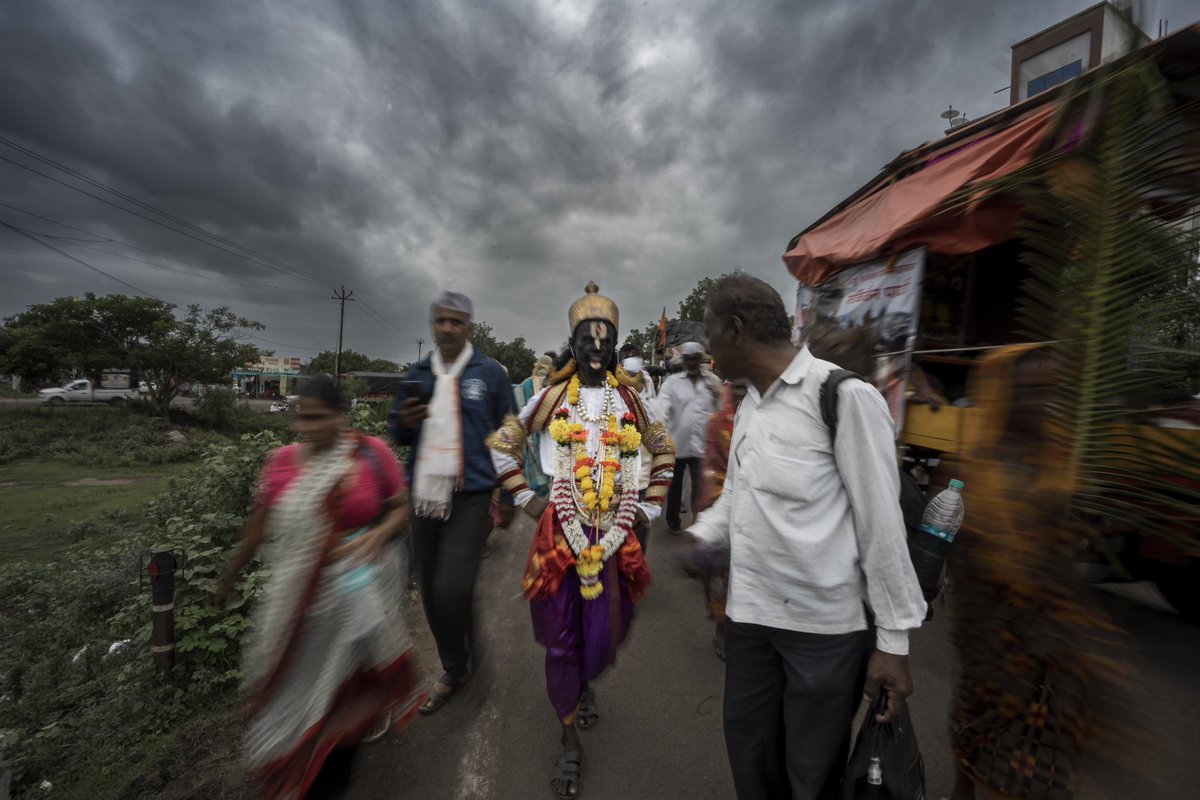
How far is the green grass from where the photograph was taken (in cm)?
897

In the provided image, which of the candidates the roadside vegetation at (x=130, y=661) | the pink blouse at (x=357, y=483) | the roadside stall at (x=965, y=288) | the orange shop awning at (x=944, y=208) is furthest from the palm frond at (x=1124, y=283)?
the roadside vegetation at (x=130, y=661)

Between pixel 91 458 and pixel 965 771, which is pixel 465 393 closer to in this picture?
Result: pixel 965 771

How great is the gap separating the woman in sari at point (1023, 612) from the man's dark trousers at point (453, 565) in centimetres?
213

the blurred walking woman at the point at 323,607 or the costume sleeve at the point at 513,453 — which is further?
the costume sleeve at the point at 513,453

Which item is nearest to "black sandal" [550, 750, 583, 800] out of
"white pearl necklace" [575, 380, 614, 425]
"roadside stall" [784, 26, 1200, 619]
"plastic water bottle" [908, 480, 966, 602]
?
"white pearl necklace" [575, 380, 614, 425]

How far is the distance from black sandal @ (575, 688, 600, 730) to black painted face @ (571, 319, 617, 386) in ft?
5.29

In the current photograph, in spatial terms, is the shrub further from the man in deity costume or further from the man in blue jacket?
the man in deity costume

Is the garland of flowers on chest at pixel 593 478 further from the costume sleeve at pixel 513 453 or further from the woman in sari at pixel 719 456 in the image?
the woman in sari at pixel 719 456

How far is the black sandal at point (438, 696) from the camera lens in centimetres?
298

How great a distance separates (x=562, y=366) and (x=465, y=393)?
58cm

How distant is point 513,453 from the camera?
272 centimetres

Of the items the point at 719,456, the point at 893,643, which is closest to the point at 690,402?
the point at 719,456

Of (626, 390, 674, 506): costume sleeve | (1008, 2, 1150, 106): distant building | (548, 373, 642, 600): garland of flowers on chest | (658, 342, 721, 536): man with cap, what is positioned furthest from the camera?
(1008, 2, 1150, 106): distant building

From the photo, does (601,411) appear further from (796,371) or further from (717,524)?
(796,371)
